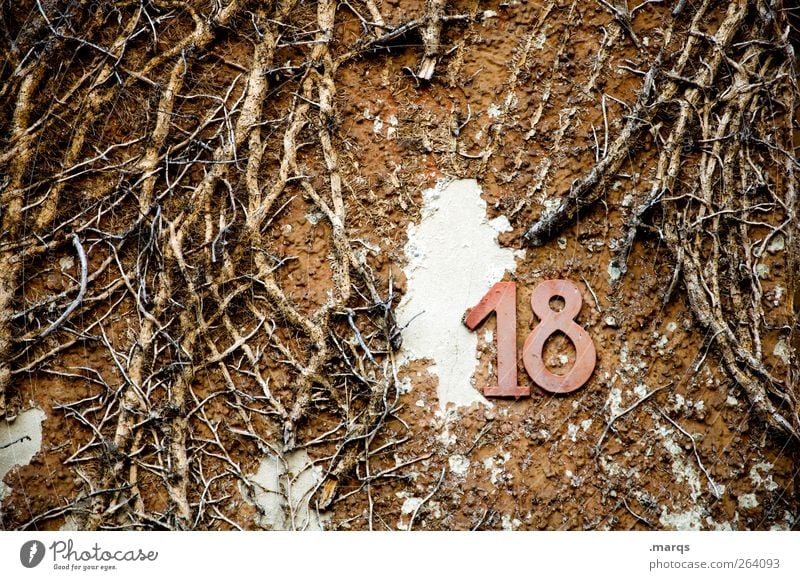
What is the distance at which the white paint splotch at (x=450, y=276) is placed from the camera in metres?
2.23

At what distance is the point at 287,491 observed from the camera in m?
2.18

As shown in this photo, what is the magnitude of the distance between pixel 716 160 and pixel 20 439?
2.26 m

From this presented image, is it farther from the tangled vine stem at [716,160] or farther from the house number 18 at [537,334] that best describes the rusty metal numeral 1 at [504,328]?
the tangled vine stem at [716,160]

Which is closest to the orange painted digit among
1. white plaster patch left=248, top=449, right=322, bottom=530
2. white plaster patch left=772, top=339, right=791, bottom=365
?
white plaster patch left=772, top=339, right=791, bottom=365

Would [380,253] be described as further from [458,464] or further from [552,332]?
[458,464]

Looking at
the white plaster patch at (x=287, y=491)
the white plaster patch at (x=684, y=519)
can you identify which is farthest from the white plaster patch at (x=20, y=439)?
the white plaster patch at (x=684, y=519)

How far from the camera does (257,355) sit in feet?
7.37

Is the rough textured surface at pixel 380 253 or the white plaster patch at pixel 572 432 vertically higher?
the rough textured surface at pixel 380 253

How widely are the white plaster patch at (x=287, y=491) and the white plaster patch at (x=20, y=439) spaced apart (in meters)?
0.67

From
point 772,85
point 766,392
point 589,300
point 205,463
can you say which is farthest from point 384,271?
point 772,85

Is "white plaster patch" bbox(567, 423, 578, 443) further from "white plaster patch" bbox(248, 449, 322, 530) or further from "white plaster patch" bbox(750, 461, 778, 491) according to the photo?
"white plaster patch" bbox(248, 449, 322, 530)

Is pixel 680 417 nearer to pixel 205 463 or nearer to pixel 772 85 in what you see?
pixel 772 85
